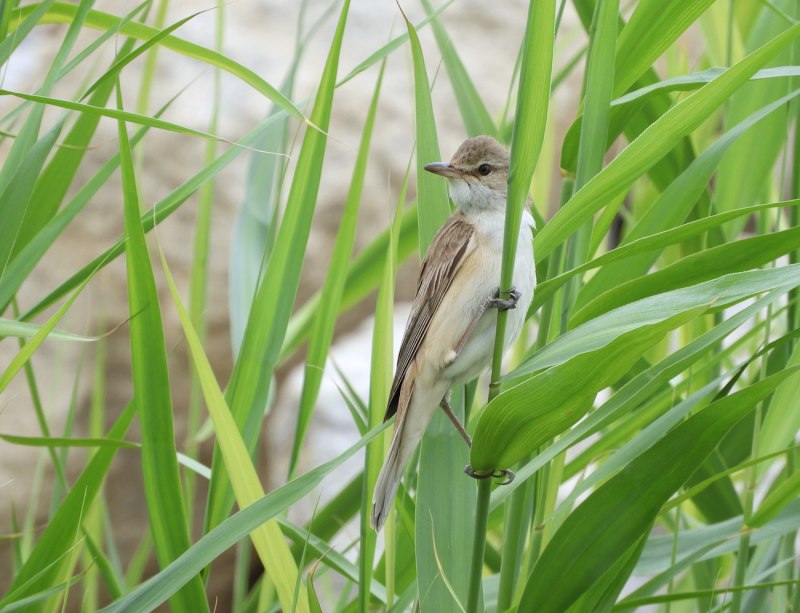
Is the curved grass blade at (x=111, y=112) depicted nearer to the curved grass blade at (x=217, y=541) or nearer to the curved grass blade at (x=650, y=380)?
the curved grass blade at (x=217, y=541)

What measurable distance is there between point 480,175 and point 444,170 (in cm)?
29

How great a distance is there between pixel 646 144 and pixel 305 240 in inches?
22.6

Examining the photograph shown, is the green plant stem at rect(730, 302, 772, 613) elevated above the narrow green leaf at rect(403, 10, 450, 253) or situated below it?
below

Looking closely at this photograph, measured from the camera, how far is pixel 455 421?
5.54 feet

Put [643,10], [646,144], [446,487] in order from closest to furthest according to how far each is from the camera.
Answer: [646,144] < [643,10] < [446,487]

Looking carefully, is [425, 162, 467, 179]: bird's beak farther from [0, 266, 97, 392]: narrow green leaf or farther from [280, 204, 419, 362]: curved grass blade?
[0, 266, 97, 392]: narrow green leaf

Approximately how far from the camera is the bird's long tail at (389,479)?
162 centimetres

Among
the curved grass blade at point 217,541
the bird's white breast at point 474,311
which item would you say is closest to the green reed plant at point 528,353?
the curved grass blade at point 217,541

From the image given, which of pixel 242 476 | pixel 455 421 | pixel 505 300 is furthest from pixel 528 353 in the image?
pixel 242 476

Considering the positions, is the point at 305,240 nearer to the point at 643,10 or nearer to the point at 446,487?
the point at 446,487

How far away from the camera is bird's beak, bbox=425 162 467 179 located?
163cm

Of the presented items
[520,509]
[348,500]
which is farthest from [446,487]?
[348,500]

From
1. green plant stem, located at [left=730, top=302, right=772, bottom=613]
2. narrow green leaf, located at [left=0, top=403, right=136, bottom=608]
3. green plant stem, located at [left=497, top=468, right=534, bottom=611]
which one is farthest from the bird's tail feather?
green plant stem, located at [left=730, top=302, right=772, bottom=613]

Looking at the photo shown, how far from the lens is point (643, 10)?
4.54 ft
